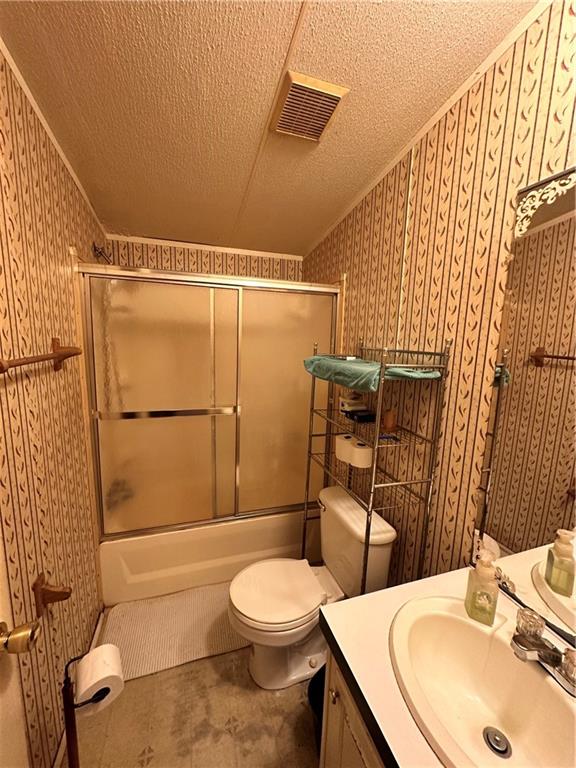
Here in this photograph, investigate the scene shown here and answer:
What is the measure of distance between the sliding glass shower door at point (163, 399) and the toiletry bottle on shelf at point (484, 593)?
1.41 metres

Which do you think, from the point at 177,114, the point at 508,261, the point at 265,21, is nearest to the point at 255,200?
the point at 177,114

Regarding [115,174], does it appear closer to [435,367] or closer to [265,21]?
[265,21]

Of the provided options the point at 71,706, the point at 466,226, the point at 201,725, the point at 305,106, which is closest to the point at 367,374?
the point at 466,226

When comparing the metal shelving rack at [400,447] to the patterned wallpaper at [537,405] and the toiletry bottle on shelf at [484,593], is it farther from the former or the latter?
the toiletry bottle on shelf at [484,593]

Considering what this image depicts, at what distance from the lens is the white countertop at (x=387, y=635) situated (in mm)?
575

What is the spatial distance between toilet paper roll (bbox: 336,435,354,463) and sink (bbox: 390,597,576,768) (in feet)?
2.11

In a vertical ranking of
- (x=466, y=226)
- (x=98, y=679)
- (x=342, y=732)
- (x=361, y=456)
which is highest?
(x=466, y=226)

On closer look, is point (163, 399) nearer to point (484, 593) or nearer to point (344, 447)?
point (344, 447)

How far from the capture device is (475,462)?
106 centimetres

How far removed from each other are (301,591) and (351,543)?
317 mm

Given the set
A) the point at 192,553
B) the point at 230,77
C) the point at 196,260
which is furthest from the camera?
the point at 196,260

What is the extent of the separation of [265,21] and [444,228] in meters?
Answer: 0.85

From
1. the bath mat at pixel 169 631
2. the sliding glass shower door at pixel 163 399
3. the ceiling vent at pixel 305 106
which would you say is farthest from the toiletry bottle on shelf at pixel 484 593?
the ceiling vent at pixel 305 106

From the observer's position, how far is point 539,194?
857 millimetres
